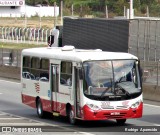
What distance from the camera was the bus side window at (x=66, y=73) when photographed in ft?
75.7

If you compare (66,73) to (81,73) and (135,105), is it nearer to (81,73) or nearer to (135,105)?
(81,73)

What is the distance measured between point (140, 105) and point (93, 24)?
22.6m

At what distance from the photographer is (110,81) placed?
2212 centimetres

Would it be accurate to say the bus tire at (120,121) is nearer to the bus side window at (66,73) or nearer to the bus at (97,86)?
the bus at (97,86)

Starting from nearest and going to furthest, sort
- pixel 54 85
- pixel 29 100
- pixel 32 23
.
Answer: pixel 54 85 → pixel 29 100 → pixel 32 23

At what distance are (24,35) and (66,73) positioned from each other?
5730 cm

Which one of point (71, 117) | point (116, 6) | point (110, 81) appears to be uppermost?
point (110, 81)

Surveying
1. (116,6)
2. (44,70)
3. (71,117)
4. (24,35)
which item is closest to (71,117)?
(71,117)

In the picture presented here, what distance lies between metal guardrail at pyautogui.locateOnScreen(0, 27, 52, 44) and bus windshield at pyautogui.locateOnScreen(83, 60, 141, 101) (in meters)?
48.9

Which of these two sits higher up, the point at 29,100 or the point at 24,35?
the point at 29,100

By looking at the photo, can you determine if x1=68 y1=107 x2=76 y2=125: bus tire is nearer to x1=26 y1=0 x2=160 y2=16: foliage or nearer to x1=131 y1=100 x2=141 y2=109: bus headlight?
x1=131 y1=100 x2=141 y2=109: bus headlight

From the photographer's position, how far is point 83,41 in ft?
149

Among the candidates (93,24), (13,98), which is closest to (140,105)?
(13,98)

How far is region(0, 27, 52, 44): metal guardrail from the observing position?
247 ft
